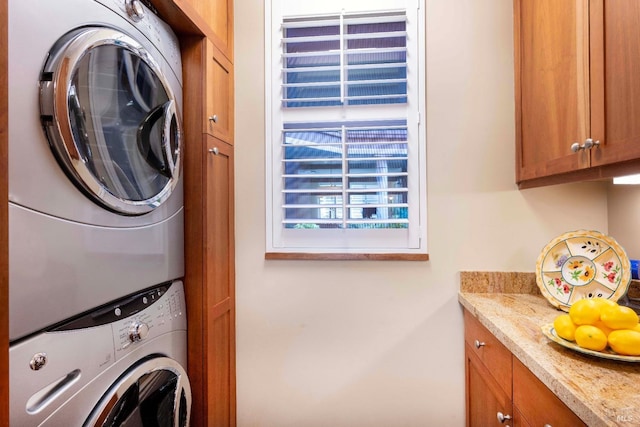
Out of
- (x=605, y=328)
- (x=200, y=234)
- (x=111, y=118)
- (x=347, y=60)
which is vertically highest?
(x=347, y=60)

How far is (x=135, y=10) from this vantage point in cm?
100

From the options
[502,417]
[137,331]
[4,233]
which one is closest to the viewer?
[4,233]

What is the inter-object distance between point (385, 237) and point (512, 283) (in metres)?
0.61

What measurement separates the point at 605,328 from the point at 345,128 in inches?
48.1

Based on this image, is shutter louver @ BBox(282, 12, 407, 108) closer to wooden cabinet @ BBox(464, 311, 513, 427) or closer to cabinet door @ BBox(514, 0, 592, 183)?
cabinet door @ BBox(514, 0, 592, 183)

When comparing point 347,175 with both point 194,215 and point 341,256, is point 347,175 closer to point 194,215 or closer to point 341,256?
point 341,256

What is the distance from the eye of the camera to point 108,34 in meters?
0.87

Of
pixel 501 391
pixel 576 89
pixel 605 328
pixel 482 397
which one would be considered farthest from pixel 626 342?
pixel 576 89

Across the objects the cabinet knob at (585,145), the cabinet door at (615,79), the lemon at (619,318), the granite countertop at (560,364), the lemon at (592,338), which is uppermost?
the cabinet door at (615,79)

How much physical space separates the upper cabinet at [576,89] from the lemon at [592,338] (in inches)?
18.6

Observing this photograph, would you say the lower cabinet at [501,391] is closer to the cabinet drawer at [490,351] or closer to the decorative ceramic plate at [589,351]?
the cabinet drawer at [490,351]

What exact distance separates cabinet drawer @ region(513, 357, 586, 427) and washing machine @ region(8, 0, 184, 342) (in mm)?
1167

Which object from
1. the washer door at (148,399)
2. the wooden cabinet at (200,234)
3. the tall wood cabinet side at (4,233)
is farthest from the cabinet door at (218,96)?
the washer door at (148,399)

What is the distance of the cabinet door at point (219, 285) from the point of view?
53.5 inches
